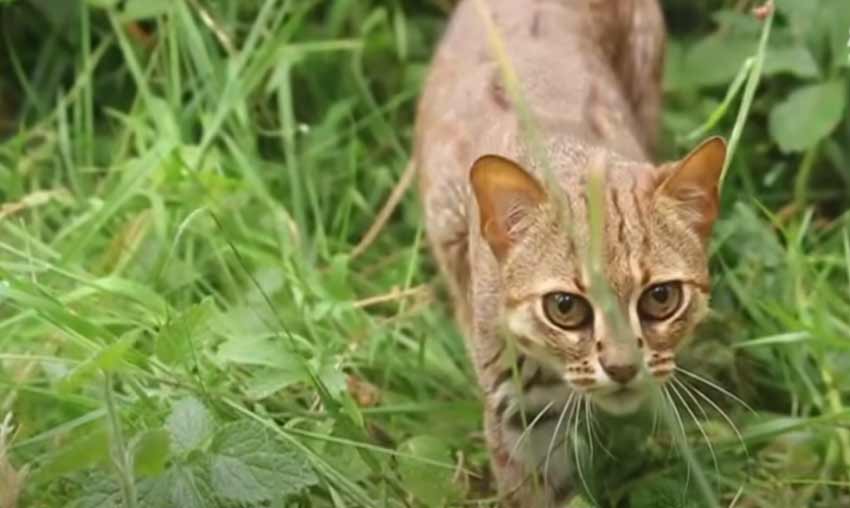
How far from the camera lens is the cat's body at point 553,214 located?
2844mm

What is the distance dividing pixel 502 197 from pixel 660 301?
0.93ft

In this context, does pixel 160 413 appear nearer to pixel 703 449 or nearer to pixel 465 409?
pixel 465 409

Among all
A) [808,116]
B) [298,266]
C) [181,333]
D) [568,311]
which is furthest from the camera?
[808,116]

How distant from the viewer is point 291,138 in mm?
4070

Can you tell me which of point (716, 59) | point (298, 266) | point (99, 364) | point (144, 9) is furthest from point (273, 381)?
point (716, 59)

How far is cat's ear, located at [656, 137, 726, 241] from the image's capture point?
2.90 metres

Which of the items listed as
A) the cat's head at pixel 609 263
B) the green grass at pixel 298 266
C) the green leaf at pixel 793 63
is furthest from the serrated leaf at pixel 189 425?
the green leaf at pixel 793 63

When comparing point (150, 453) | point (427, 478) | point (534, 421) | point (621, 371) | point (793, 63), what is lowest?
point (427, 478)

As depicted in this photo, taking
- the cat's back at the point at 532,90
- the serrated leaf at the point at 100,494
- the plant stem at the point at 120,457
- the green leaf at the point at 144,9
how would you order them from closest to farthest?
the plant stem at the point at 120,457, the serrated leaf at the point at 100,494, the cat's back at the point at 532,90, the green leaf at the point at 144,9

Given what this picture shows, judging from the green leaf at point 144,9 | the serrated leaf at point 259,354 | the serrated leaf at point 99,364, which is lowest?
the serrated leaf at point 259,354

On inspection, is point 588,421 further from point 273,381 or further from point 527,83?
point 527,83

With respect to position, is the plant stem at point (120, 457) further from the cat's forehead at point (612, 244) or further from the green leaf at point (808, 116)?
the green leaf at point (808, 116)

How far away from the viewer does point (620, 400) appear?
292 centimetres

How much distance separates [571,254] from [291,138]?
133 centimetres
